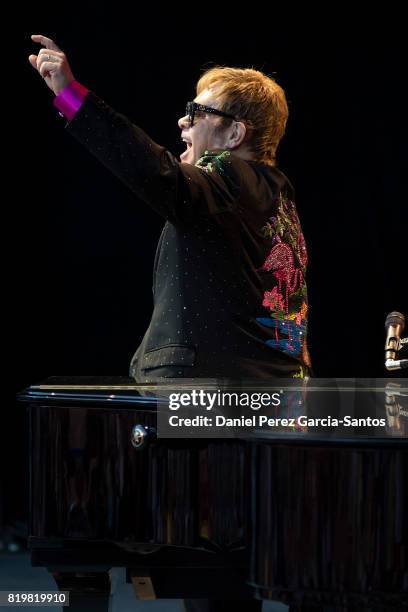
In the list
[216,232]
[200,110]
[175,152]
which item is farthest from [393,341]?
[175,152]

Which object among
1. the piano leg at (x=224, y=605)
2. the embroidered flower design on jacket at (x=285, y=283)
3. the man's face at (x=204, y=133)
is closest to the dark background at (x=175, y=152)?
the man's face at (x=204, y=133)

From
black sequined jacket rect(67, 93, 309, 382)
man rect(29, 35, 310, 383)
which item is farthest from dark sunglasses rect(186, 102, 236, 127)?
black sequined jacket rect(67, 93, 309, 382)

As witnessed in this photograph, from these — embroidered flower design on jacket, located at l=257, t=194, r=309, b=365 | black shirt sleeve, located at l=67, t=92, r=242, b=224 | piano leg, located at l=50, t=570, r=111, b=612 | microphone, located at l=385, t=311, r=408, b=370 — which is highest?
black shirt sleeve, located at l=67, t=92, r=242, b=224

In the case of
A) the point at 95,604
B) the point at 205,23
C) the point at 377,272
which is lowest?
the point at 95,604

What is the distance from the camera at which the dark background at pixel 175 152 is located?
364cm

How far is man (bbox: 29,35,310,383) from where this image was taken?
71.1 inches

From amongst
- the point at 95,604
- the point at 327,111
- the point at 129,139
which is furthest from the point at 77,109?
the point at 327,111

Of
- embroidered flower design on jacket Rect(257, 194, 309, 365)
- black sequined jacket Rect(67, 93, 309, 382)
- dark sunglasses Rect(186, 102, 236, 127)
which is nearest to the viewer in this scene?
black sequined jacket Rect(67, 93, 309, 382)

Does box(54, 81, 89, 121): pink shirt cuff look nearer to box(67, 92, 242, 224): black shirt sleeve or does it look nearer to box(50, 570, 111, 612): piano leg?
box(67, 92, 242, 224): black shirt sleeve

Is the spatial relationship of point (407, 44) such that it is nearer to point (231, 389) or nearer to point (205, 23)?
point (205, 23)

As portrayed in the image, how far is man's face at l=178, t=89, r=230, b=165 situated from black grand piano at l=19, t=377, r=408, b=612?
0.55 m

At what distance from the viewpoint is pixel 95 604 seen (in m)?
1.77

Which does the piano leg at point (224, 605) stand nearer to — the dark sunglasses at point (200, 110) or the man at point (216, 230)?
the man at point (216, 230)

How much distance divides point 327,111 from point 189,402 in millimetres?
2167
